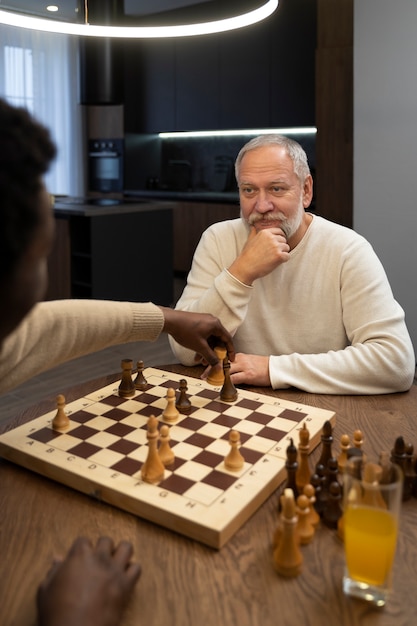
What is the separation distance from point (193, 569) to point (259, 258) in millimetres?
1057

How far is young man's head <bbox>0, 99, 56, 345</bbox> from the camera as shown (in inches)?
24.0

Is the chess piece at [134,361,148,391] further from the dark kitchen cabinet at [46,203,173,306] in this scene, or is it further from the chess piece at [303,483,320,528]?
the dark kitchen cabinet at [46,203,173,306]

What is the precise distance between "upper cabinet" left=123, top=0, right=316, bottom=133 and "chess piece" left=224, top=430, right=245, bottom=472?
511 cm

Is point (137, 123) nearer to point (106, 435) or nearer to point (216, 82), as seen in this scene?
point (216, 82)

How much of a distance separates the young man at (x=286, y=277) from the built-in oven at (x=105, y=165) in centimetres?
557

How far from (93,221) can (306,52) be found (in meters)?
2.62

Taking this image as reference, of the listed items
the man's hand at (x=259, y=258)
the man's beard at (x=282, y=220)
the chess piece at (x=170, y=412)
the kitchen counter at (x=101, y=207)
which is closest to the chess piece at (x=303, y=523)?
the chess piece at (x=170, y=412)

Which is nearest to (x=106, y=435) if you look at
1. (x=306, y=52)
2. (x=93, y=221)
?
(x=93, y=221)

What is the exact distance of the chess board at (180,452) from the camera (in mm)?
948

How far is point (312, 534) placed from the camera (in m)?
0.92

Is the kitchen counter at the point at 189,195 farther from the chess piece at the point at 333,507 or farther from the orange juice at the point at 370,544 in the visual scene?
the orange juice at the point at 370,544

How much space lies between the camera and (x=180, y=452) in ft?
3.66

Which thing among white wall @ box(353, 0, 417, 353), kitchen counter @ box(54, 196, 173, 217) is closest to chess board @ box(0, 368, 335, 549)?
white wall @ box(353, 0, 417, 353)

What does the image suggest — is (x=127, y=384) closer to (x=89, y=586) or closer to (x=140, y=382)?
Result: (x=140, y=382)
